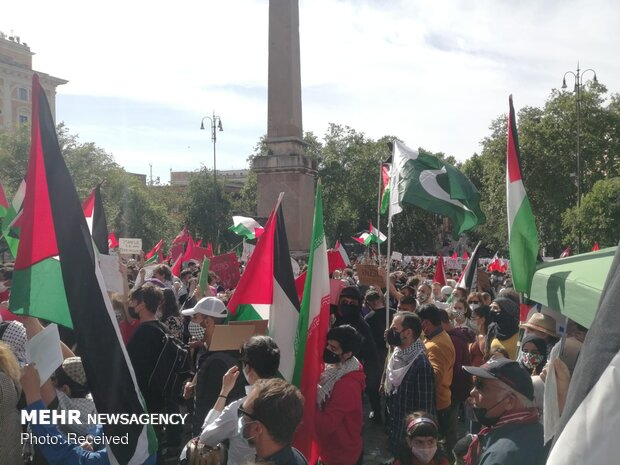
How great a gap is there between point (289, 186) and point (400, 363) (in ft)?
52.3

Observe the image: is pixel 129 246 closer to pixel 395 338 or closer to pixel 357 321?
pixel 357 321

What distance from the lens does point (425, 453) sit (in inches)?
135

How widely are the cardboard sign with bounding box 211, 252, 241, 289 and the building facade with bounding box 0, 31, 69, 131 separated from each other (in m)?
57.0

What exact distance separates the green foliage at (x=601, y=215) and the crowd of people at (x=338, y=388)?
25.0 meters

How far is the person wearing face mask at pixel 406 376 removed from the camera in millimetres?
4762

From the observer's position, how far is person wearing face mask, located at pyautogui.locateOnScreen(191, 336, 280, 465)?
323 cm

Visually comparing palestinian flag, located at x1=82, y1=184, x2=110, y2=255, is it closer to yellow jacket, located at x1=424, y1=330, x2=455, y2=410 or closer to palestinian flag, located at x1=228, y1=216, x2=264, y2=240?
yellow jacket, located at x1=424, y1=330, x2=455, y2=410

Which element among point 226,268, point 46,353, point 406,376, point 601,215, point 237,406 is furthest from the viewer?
point 601,215

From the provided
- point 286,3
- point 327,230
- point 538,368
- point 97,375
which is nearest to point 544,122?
point 327,230

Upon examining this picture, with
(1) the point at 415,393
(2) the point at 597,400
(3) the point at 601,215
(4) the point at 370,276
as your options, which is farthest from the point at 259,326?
(3) the point at 601,215

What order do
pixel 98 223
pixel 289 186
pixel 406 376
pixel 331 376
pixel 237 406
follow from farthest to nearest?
1. pixel 289 186
2. pixel 98 223
3. pixel 406 376
4. pixel 331 376
5. pixel 237 406

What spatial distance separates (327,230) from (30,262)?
43566 mm

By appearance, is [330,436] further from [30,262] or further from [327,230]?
[327,230]

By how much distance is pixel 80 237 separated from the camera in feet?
10.3
